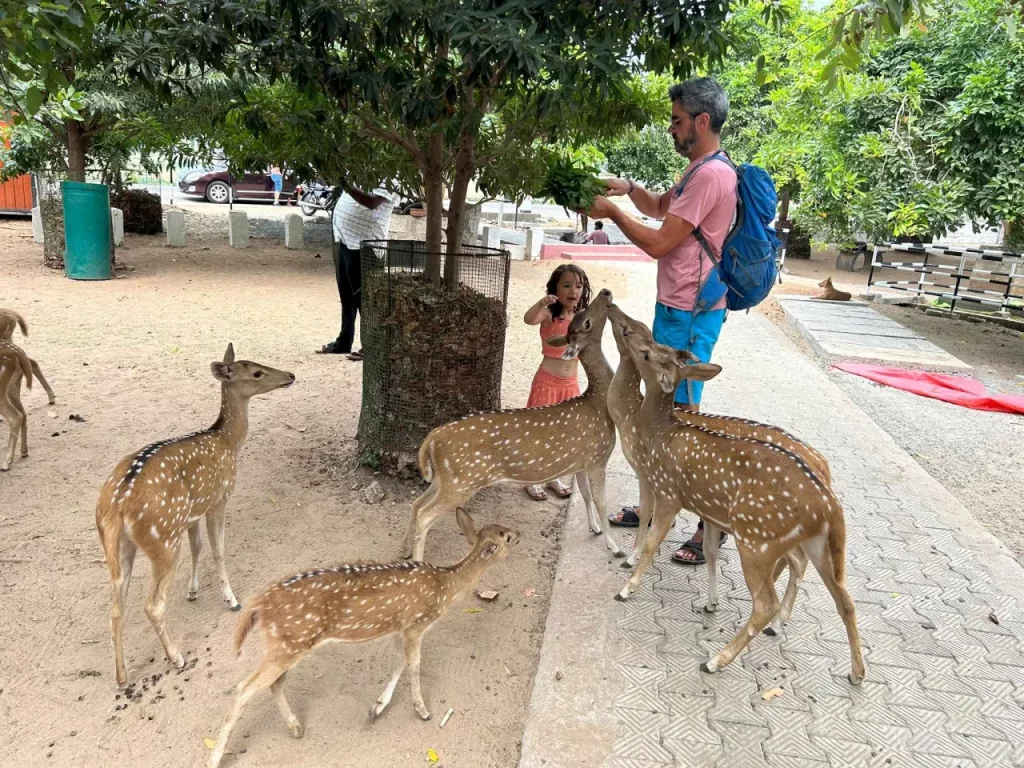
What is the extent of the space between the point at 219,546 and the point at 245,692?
1.13 metres

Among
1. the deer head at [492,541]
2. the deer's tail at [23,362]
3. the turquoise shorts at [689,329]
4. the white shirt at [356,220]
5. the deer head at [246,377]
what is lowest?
the deer head at [492,541]

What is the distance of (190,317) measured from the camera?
9406 millimetres

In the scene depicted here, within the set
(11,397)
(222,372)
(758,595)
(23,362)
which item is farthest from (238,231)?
(758,595)

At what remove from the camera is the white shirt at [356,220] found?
23.9 feet

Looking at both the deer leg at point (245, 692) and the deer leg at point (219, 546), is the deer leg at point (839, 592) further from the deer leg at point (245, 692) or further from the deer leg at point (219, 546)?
the deer leg at point (219, 546)

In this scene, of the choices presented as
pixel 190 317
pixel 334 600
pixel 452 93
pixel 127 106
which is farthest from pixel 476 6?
pixel 127 106

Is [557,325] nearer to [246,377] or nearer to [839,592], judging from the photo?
[246,377]

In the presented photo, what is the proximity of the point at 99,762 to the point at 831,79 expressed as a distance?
4.71 metres

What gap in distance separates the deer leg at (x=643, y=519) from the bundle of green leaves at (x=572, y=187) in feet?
5.18

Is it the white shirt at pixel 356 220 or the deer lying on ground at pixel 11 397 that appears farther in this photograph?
the white shirt at pixel 356 220

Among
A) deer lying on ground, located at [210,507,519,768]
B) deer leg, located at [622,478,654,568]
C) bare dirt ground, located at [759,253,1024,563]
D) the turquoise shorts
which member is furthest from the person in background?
deer lying on ground, located at [210,507,519,768]

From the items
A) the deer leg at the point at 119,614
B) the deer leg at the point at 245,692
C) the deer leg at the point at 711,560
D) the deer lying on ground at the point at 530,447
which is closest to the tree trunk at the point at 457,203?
the deer lying on ground at the point at 530,447

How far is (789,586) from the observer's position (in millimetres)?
3520

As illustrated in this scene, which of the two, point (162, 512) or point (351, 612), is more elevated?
point (162, 512)
